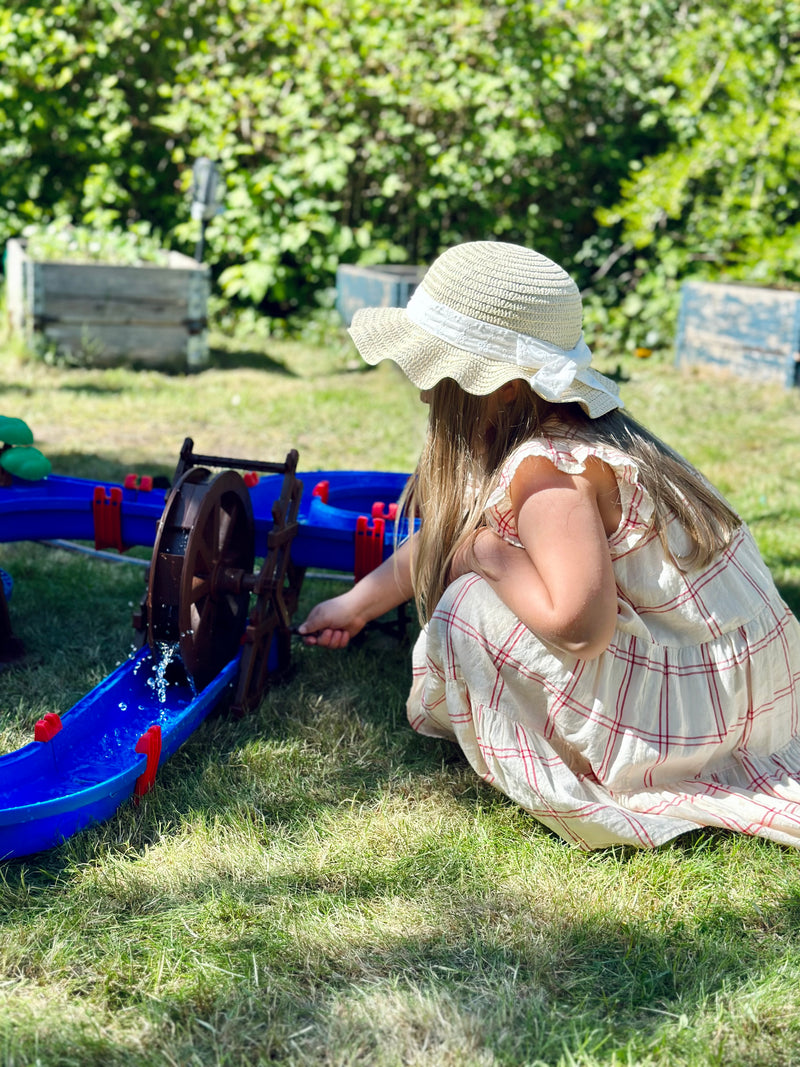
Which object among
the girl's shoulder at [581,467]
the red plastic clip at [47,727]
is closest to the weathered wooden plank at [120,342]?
the red plastic clip at [47,727]

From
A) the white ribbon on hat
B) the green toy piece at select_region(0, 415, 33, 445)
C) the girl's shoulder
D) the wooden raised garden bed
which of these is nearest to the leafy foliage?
the wooden raised garden bed

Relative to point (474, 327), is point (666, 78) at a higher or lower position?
higher

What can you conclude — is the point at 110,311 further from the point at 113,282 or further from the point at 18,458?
the point at 18,458

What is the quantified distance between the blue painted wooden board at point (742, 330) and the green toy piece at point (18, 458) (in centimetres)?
445

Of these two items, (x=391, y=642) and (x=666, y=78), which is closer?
(x=391, y=642)

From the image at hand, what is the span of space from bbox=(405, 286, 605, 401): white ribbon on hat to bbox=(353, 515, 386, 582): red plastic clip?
715mm

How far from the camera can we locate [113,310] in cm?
580

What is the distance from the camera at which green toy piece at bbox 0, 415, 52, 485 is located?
2787 millimetres

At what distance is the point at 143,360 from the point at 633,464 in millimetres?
4516

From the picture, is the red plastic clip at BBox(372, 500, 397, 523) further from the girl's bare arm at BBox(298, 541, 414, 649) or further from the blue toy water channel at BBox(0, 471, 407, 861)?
the girl's bare arm at BBox(298, 541, 414, 649)

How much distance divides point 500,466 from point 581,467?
178mm

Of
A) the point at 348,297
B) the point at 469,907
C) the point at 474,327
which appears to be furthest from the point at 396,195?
the point at 469,907

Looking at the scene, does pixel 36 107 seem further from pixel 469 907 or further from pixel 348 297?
pixel 469 907

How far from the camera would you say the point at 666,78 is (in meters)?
7.57
